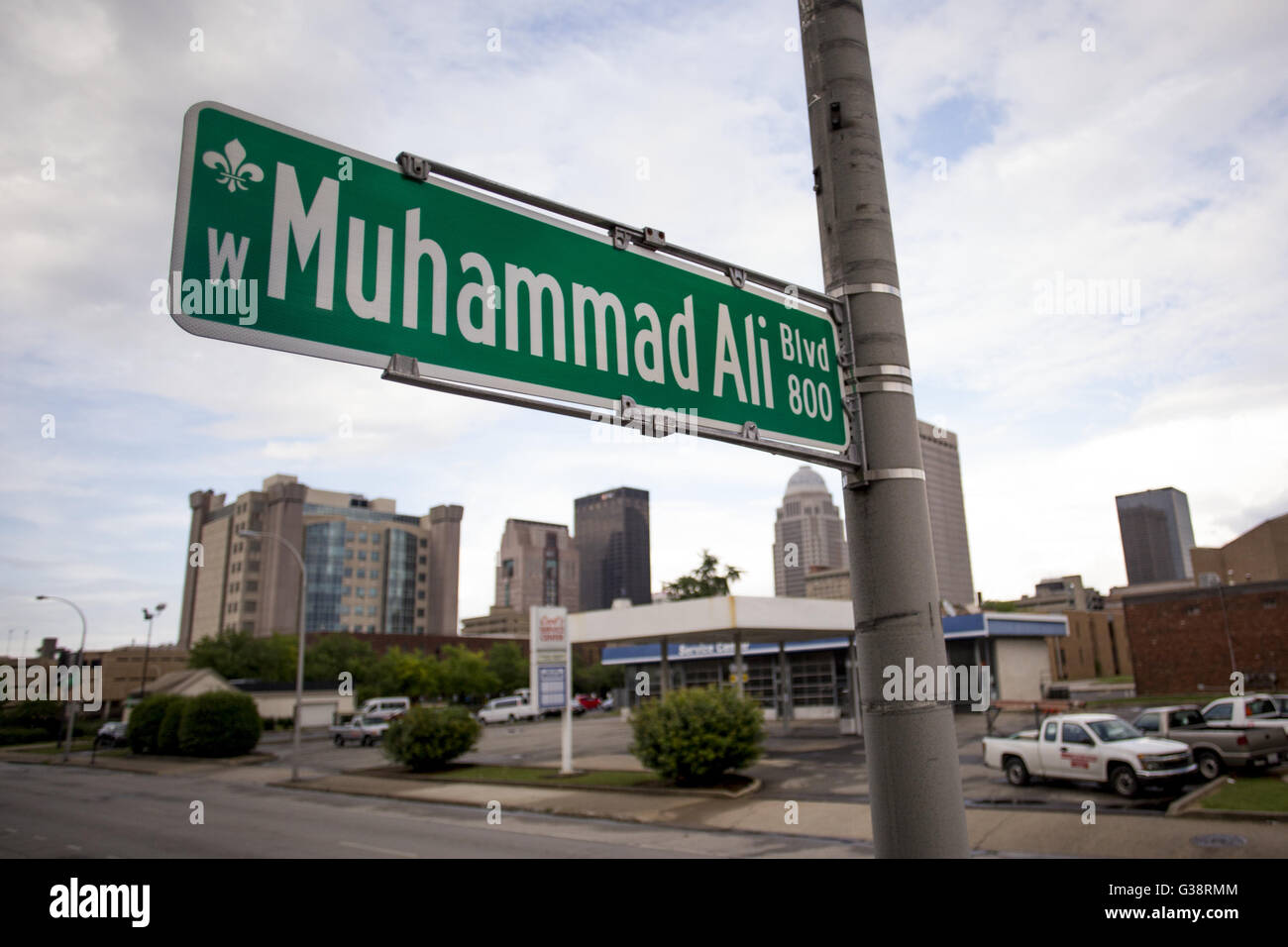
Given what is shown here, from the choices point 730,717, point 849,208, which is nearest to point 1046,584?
point 730,717

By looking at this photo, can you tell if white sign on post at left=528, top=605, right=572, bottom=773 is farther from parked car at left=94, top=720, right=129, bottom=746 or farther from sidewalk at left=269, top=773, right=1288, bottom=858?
parked car at left=94, top=720, right=129, bottom=746

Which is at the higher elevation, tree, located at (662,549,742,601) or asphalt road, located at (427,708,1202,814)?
tree, located at (662,549,742,601)

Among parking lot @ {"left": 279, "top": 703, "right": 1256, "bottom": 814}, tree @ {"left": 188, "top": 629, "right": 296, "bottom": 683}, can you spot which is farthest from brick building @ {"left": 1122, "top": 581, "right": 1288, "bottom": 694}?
tree @ {"left": 188, "top": 629, "right": 296, "bottom": 683}

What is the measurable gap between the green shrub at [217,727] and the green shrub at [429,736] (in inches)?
545

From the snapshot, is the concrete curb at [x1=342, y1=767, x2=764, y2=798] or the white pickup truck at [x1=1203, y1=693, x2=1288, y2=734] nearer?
the white pickup truck at [x1=1203, y1=693, x2=1288, y2=734]

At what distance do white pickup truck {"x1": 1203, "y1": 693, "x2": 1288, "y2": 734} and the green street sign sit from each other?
19986 mm

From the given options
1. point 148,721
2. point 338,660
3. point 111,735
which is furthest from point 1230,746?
point 338,660

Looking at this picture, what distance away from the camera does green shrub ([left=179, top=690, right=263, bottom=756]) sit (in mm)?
37688

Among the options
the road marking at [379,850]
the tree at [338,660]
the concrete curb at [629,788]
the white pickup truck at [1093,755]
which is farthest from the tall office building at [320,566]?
the white pickup truck at [1093,755]

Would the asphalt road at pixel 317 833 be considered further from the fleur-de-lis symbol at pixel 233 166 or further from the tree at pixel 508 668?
the tree at pixel 508 668

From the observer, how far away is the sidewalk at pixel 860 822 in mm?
11563

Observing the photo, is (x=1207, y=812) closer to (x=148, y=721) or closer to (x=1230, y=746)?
(x=1230, y=746)

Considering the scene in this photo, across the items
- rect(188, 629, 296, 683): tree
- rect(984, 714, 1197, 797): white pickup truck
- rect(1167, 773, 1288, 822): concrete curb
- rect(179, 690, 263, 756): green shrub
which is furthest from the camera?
rect(188, 629, 296, 683): tree
